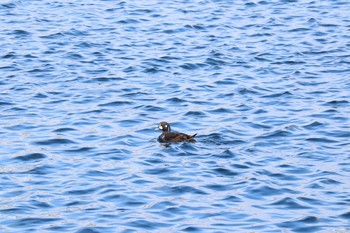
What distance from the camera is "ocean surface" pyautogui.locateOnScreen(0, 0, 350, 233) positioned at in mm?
15133

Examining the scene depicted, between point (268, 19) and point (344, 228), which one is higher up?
point (344, 228)

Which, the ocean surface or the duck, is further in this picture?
the duck

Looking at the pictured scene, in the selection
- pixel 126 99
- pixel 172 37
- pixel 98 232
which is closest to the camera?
pixel 98 232

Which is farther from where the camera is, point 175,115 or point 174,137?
point 175,115

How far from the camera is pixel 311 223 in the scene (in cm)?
1454

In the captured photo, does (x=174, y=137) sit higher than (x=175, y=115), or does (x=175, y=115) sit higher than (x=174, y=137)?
(x=174, y=137)

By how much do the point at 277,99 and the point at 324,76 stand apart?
7.54ft

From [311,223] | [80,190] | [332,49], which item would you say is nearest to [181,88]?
[332,49]

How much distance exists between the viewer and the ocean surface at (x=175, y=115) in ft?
49.6

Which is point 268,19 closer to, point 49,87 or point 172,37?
point 172,37

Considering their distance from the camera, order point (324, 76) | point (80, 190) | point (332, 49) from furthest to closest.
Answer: point (332, 49) → point (324, 76) → point (80, 190)

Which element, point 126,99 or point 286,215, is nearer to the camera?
point 286,215

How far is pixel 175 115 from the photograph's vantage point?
20.8 m

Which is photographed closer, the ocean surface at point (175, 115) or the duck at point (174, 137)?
the ocean surface at point (175, 115)
